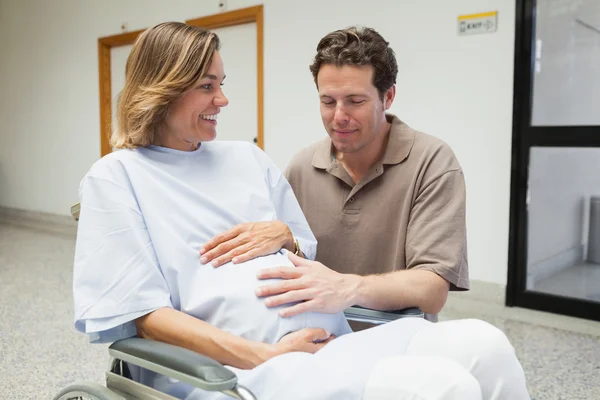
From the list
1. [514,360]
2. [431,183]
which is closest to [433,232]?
[431,183]

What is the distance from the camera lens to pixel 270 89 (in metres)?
4.15

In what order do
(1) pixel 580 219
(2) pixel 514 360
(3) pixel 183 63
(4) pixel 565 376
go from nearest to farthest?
(2) pixel 514 360 → (3) pixel 183 63 → (4) pixel 565 376 → (1) pixel 580 219

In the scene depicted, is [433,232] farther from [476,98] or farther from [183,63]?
[476,98]

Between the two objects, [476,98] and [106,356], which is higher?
[476,98]

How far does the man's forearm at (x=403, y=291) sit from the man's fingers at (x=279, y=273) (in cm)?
16

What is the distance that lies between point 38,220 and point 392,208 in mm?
5822

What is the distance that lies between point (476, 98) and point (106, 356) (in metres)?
2.40

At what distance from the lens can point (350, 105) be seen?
147 cm

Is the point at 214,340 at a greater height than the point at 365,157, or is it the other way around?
the point at 365,157

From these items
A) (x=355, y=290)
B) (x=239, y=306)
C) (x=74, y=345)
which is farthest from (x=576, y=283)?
(x=74, y=345)

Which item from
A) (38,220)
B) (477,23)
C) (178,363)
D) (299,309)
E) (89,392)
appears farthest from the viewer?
(38,220)

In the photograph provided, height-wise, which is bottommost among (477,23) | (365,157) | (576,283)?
(576,283)

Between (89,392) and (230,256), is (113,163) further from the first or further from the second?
(89,392)

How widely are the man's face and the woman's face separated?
0.99 ft
